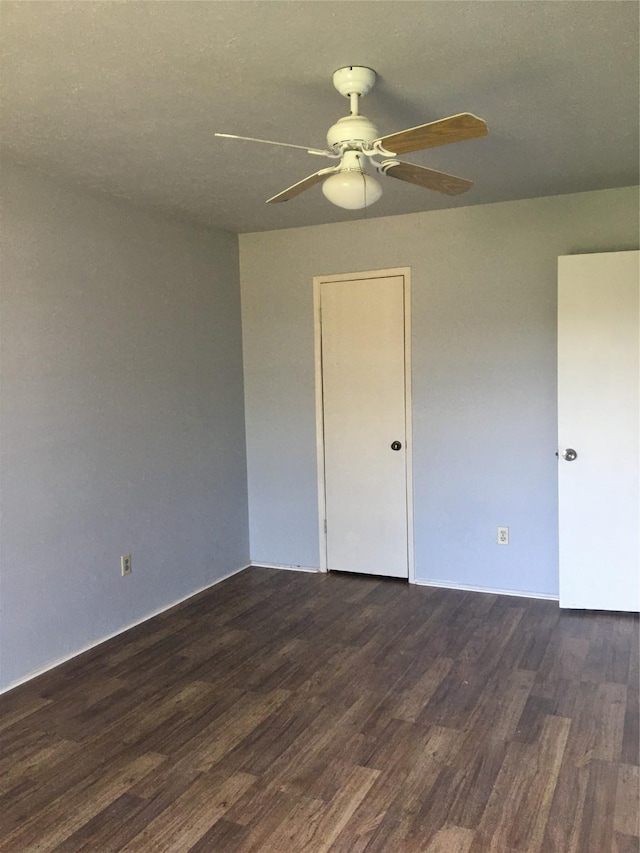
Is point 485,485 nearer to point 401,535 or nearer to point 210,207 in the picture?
point 401,535

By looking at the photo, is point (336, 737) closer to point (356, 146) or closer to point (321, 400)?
point (356, 146)

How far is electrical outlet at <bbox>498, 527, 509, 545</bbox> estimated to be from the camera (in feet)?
13.7

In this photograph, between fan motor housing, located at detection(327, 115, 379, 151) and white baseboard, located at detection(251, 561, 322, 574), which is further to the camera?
white baseboard, located at detection(251, 561, 322, 574)

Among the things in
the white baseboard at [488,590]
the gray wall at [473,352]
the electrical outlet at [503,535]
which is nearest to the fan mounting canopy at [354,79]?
the gray wall at [473,352]

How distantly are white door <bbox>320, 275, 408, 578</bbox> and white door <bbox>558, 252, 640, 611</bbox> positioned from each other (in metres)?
1.07

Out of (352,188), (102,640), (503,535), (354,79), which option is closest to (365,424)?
(503,535)

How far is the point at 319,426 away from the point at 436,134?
2.87 m

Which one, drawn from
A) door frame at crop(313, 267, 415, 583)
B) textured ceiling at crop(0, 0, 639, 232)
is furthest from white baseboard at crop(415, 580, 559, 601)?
textured ceiling at crop(0, 0, 639, 232)

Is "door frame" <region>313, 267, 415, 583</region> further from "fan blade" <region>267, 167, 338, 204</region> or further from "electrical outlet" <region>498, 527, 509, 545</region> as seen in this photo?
"fan blade" <region>267, 167, 338, 204</region>

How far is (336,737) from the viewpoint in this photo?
261 cm

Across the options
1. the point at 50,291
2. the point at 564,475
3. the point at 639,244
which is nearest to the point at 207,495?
the point at 50,291

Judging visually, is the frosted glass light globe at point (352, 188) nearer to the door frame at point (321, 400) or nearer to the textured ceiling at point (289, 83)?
the textured ceiling at point (289, 83)

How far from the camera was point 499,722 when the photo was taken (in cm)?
269

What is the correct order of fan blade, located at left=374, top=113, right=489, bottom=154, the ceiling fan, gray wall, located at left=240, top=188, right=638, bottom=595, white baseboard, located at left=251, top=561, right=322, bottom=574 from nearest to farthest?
fan blade, located at left=374, top=113, right=489, bottom=154
the ceiling fan
gray wall, located at left=240, top=188, right=638, bottom=595
white baseboard, located at left=251, top=561, right=322, bottom=574
